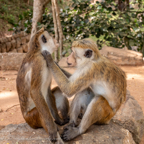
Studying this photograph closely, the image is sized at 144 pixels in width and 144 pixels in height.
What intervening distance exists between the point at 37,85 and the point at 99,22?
6.58 m

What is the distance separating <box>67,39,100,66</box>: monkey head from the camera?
2643mm

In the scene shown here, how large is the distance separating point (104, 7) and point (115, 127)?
6.60m

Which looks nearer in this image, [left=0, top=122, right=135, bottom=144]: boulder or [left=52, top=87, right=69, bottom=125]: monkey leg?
[left=0, top=122, right=135, bottom=144]: boulder

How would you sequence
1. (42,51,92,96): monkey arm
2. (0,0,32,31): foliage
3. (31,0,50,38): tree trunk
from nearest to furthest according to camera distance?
(42,51,92,96): monkey arm < (31,0,50,38): tree trunk < (0,0,32,31): foliage

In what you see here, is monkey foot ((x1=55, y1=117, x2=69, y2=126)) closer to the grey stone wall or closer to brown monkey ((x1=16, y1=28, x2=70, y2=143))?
brown monkey ((x1=16, y1=28, x2=70, y2=143))

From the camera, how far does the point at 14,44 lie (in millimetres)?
12570

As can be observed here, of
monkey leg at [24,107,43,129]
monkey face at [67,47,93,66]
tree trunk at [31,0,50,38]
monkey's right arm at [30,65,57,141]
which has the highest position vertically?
tree trunk at [31,0,50,38]

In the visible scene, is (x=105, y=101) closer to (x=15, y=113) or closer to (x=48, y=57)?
(x=48, y=57)

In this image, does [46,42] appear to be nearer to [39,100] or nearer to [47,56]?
[47,56]

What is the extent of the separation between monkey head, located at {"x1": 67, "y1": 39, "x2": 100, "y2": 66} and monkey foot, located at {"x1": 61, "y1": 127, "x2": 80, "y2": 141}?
982 mm

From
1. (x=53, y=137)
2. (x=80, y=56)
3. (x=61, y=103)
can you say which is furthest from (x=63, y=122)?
(x=80, y=56)

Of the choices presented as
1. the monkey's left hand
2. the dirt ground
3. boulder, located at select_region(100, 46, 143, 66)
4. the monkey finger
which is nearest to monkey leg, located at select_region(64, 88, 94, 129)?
the monkey finger

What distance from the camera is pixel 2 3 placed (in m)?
17.3

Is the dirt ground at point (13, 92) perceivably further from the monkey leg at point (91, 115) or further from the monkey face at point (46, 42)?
the monkey face at point (46, 42)
